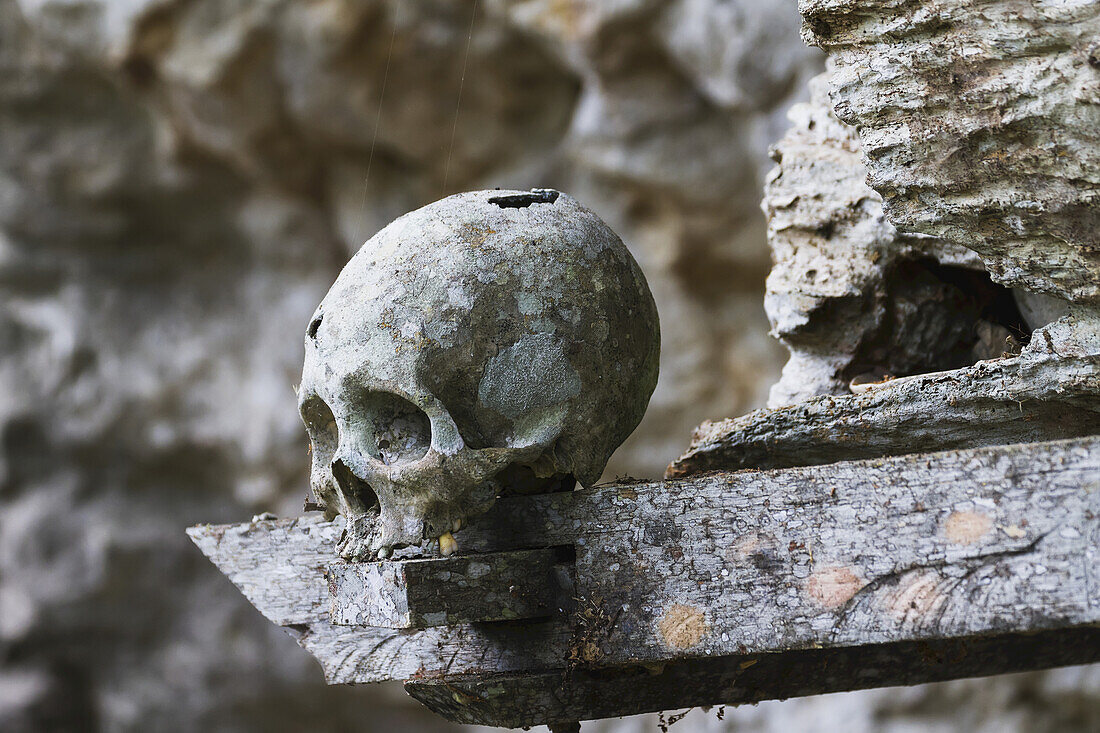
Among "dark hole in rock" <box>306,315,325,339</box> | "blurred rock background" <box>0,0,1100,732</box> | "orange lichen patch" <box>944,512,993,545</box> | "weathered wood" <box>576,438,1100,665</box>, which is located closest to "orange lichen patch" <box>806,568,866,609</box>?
"weathered wood" <box>576,438,1100,665</box>

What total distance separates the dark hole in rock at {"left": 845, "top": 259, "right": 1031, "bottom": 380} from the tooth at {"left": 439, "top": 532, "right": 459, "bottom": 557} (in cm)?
76

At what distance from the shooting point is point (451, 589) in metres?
1.16

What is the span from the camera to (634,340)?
127 centimetres

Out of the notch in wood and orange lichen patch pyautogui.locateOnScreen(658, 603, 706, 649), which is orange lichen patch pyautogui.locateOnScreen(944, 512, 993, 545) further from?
the notch in wood

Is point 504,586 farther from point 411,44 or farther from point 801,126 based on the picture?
point 411,44

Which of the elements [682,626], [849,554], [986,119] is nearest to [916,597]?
[849,554]

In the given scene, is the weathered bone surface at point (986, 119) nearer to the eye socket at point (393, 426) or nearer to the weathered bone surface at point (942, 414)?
the weathered bone surface at point (942, 414)

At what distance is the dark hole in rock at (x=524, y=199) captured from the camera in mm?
1309

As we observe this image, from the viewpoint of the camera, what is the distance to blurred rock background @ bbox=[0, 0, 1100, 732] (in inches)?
139

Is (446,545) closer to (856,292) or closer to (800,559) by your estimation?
(800,559)

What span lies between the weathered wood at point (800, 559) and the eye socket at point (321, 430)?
0.69ft

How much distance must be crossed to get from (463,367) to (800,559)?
42 cm

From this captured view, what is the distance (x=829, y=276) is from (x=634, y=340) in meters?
0.48

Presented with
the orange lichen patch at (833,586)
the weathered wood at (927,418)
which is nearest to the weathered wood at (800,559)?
the orange lichen patch at (833,586)
